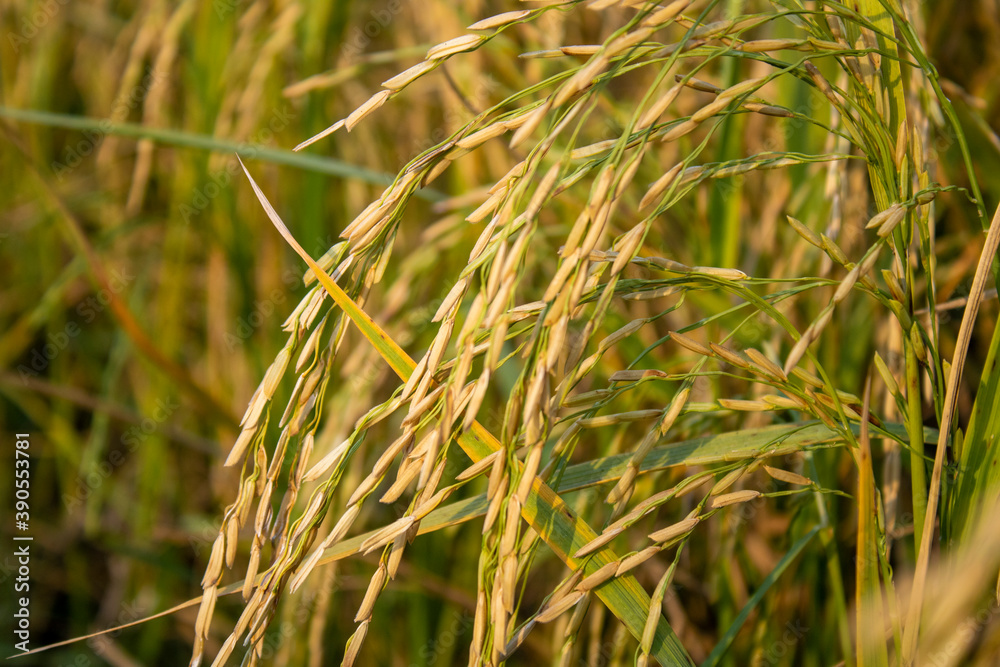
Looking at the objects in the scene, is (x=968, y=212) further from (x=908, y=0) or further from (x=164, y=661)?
(x=164, y=661)

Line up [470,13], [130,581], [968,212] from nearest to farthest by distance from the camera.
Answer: [968,212]
[470,13]
[130,581]

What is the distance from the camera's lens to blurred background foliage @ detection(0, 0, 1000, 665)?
1.07 meters

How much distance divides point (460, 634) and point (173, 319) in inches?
37.3

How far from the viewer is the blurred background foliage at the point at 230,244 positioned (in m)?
1.07

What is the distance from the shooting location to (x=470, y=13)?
4.51ft

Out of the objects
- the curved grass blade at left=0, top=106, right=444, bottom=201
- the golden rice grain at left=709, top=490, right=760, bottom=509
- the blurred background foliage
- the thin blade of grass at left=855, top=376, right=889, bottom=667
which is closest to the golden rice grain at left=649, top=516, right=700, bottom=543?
the golden rice grain at left=709, top=490, right=760, bottom=509

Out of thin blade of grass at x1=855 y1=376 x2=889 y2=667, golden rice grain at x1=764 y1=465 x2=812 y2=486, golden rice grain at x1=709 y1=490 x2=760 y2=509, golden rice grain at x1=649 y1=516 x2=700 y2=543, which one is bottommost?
thin blade of grass at x1=855 y1=376 x2=889 y2=667

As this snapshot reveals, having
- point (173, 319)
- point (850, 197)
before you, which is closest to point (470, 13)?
point (850, 197)

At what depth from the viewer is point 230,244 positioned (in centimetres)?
139

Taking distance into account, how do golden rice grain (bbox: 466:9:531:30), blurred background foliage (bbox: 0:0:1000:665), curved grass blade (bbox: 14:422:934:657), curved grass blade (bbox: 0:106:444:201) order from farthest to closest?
1. blurred background foliage (bbox: 0:0:1000:665)
2. curved grass blade (bbox: 0:106:444:201)
3. curved grass blade (bbox: 14:422:934:657)
4. golden rice grain (bbox: 466:9:531:30)

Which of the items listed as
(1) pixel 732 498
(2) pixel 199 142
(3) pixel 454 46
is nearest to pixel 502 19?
(3) pixel 454 46

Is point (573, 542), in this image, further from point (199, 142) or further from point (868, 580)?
point (199, 142)

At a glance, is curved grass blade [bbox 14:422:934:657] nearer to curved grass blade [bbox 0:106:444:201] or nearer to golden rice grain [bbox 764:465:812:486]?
golden rice grain [bbox 764:465:812:486]

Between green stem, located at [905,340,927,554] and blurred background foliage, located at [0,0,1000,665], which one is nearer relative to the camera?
green stem, located at [905,340,927,554]
